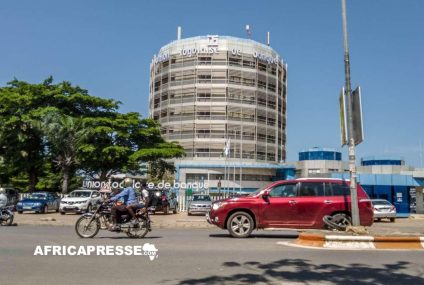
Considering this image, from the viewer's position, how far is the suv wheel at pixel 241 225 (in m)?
13.5

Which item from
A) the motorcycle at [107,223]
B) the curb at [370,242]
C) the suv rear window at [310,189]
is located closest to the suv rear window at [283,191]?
the suv rear window at [310,189]

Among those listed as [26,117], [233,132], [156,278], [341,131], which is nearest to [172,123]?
[233,132]

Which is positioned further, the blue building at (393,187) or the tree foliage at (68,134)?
the tree foliage at (68,134)

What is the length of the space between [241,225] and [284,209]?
1.31 meters

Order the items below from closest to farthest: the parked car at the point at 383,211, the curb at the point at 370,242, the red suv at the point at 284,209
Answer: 1. the curb at the point at 370,242
2. the red suv at the point at 284,209
3. the parked car at the point at 383,211

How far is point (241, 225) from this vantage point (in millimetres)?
13531

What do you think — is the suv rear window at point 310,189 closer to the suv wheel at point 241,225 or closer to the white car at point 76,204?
the suv wheel at point 241,225

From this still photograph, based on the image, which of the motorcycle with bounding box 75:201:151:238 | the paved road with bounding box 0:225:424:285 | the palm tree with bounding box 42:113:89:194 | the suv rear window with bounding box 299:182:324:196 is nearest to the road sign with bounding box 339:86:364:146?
the suv rear window with bounding box 299:182:324:196

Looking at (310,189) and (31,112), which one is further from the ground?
(31,112)

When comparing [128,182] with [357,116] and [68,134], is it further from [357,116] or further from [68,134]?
[68,134]

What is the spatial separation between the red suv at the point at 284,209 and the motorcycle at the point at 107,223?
221 centimetres

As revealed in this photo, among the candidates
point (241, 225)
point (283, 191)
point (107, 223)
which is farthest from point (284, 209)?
point (107, 223)

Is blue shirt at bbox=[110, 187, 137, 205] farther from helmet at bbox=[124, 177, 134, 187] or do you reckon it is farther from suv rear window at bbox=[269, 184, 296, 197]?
suv rear window at bbox=[269, 184, 296, 197]

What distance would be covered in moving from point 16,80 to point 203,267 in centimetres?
4110
